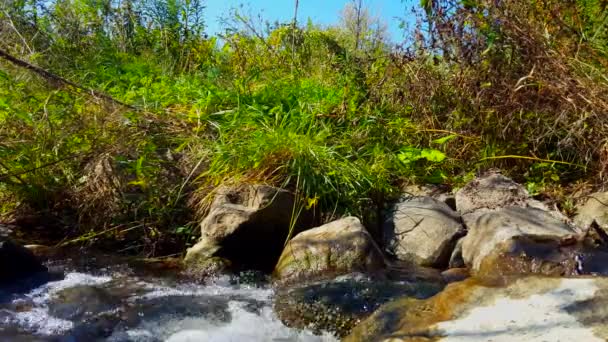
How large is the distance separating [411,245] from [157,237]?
1.64m

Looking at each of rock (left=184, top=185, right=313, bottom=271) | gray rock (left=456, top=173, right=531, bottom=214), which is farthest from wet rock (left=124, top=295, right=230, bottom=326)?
gray rock (left=456, top=173, right=531, bottom=214)

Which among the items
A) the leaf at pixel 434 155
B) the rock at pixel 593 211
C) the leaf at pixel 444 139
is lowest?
the rock at pixel 593 211

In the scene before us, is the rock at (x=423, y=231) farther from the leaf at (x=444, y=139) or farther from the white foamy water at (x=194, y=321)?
the white foamy water at (x=194, y=321)

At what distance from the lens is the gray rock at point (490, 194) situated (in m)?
4.23

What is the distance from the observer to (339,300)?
3.05 metres

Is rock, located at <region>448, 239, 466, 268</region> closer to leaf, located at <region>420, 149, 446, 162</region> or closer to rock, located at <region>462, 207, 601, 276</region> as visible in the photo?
rock, located at <region>462, 207, 601, 276</region>

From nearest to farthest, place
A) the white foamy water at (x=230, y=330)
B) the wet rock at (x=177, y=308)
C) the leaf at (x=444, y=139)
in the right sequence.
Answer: the white foamy water at (x=230, y=330) < the wet rock at (x=177, y=308) < the leaf at (x=444, y=139)

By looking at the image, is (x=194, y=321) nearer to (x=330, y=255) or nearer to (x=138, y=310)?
(x=138, y=310)

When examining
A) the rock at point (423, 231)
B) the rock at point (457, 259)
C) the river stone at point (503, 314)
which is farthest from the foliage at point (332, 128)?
the river stone at point (503, 314)

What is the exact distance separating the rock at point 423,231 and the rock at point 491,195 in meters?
0.15

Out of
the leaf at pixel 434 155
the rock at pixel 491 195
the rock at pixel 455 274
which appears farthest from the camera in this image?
the leaf at pixel 434 155

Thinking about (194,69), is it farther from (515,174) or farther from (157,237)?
(515,174)

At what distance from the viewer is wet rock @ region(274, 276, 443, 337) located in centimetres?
288

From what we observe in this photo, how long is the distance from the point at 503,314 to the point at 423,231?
1749 mm
